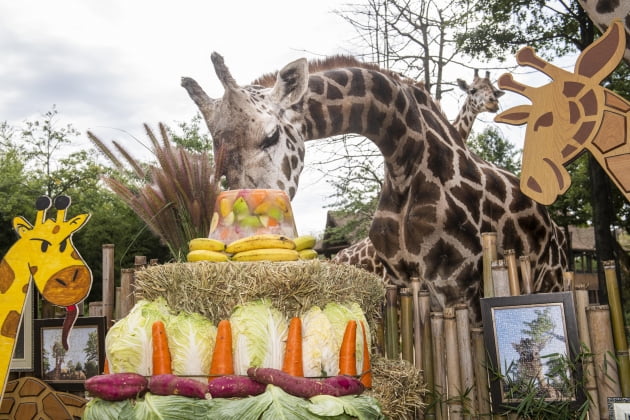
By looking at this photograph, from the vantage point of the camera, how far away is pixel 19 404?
13.1 ft

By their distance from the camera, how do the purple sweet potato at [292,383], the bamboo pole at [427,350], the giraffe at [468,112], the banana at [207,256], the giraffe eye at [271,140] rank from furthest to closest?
the giraffe at [468,112] < the giraffe eye at [271,140] < the bamboo pole at [427,350] < the banana at [207,256] < the purple sweet potato at [292,383]

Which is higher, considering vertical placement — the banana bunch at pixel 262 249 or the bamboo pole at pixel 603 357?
the banana bunch at pixel 262 249

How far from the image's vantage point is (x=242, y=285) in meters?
2.70

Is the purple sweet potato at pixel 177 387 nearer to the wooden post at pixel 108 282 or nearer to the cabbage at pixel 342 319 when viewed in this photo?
the cabbage at pixel 342 319

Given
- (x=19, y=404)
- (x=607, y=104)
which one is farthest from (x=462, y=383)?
(x=19, y=404)

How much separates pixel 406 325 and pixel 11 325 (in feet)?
8.49

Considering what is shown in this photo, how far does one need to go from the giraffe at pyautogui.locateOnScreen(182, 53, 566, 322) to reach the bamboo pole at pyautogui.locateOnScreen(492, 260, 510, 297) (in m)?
1.33

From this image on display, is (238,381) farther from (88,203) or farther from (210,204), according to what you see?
(88,203)

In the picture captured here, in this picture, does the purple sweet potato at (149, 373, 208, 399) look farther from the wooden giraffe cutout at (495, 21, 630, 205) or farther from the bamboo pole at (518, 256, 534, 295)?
the wooden giraffe cutout at (495, 21, 630, 205)

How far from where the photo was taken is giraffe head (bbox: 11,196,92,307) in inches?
154

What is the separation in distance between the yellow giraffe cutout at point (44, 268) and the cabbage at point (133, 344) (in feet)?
4.09

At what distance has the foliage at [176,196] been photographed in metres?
3.91

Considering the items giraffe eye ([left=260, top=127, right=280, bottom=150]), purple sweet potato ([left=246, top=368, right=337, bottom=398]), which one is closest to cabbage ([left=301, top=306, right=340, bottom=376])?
purple sweet potato ([left=246, top=368, right=337, bottom=398])

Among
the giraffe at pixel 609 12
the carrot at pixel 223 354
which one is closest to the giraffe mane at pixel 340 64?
the giraffe at pixel 609 12
